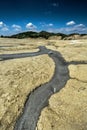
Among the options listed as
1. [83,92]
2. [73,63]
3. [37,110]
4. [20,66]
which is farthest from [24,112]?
[73,63]

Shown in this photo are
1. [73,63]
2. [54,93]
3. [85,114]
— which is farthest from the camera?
[73,63]

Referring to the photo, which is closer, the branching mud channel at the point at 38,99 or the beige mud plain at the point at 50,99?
the branching mud channel at the point at 38,99

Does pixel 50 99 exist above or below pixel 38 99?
below

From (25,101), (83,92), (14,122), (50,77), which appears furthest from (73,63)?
(14,122)

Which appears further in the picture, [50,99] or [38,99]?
[50,99]

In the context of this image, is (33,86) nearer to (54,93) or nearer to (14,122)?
A: (54,93)

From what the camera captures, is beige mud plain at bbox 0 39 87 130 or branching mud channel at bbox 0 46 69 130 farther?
beige mud plain at bbox 0 39 87 130

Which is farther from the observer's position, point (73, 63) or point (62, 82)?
point (73, 63)

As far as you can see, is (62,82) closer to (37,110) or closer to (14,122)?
(37,110)

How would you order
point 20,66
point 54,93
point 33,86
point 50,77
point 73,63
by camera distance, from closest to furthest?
1. point 54,93
2. point 33,86
3. point 50,77
4. point 20,66
5. point 73,63
